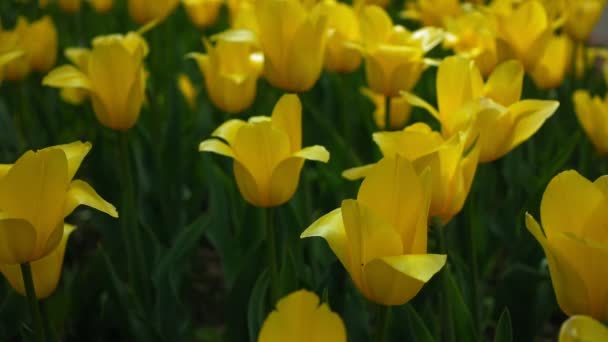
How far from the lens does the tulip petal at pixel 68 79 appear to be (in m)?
1.48

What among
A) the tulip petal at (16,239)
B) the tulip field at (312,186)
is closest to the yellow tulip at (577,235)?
the tulip field at (312,186)

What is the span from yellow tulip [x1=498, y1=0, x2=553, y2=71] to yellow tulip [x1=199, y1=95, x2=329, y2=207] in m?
0.77

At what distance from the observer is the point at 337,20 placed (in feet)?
6.32

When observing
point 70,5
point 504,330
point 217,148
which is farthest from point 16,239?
point 70,5

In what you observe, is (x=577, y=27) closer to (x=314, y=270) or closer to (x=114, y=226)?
(x=314, y=270)

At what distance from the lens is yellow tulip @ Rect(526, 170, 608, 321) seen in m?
0.90

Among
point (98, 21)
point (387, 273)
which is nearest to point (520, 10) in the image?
point (387, 273)

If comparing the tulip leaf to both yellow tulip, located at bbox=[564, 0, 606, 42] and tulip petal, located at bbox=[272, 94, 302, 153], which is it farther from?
yellow tulip, located at bbox=[564, 0, 606, 42]

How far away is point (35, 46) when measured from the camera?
7.37 ft

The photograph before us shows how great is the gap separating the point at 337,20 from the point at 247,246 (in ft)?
1.96

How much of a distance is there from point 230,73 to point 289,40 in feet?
0.99

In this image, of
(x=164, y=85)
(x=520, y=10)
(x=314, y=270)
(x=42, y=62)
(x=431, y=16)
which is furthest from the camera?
(x=164, y=85)

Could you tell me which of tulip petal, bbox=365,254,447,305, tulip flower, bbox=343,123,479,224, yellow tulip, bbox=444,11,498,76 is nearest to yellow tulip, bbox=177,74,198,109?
yellow tulip, bbox=444,11,498,76

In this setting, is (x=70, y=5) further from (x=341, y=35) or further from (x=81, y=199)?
(x=81, y=199)
